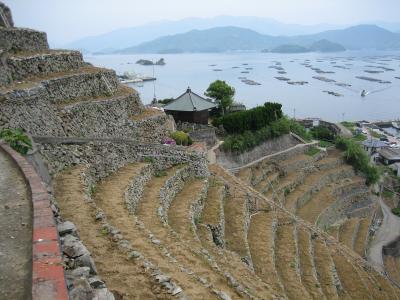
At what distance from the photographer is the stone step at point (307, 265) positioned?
15.0 meters

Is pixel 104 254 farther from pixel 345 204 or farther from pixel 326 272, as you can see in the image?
pixel 345 204

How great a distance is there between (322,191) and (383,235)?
518cm

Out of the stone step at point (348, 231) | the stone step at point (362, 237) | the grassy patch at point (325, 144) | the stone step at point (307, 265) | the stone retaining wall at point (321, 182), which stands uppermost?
the stone step at point (307, 265)

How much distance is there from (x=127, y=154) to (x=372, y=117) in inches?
2570

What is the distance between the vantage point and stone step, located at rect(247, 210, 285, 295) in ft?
44.8

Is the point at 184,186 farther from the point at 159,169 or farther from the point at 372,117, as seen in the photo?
the point at 372,117

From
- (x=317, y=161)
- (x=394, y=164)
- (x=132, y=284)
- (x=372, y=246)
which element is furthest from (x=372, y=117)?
(x=132, y=284)

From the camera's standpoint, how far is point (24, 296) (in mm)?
4422

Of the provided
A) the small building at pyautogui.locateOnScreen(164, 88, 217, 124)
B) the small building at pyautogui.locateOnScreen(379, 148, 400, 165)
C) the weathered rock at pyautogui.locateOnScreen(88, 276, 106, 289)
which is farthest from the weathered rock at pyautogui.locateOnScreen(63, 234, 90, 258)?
the small building at pyautogui.locateOnScreen(379, 148, 400, 165)

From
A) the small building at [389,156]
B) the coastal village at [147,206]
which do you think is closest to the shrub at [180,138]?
the coastal village at [147,206]

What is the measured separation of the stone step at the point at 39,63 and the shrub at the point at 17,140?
4.51 metres

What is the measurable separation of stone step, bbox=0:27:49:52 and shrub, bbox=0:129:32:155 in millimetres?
6323

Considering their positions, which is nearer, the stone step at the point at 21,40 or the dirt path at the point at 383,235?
the stone step at the point at 21,40

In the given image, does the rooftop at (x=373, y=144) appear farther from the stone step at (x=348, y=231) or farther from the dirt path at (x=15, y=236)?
the dirt path at (x=15, y=236)
